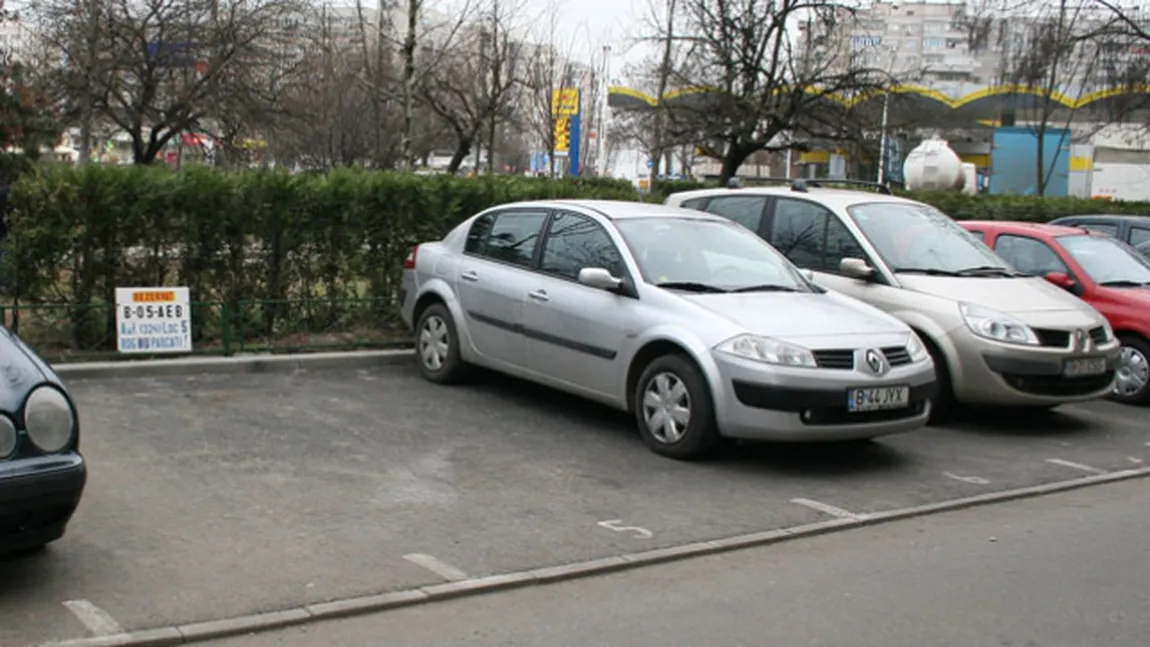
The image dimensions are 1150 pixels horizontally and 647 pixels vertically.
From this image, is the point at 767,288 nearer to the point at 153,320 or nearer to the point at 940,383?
the point at 940,383

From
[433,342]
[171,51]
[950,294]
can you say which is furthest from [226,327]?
[171,51]

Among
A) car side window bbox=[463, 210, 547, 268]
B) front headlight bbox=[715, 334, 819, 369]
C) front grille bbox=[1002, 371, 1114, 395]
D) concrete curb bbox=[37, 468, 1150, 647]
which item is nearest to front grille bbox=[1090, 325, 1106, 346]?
front grille bbox=[1002, 371, 1114, 395]

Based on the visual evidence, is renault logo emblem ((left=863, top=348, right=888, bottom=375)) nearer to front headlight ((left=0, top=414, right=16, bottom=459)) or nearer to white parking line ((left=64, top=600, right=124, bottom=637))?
white parking line ((left=64, top=600, right=124, bottom=637))

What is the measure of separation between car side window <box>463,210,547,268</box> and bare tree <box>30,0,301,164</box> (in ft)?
56.2

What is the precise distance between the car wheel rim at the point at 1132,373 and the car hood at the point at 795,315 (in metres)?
3.98

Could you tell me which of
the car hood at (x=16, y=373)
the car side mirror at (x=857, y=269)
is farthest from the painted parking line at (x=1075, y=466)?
the car hood at (x=16, y=373)

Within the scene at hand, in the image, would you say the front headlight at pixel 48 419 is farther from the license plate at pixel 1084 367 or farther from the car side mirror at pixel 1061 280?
the car side mirror at pixel 1061 280

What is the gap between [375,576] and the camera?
17.2 ft

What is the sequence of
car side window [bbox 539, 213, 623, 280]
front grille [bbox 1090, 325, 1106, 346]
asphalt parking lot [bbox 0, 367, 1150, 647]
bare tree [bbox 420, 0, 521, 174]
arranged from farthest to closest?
1. bare tree [bbox 420, 0, 521, 174]
2. front grille [bbox 1090, 325, 1106, 346]
3. car side window [bbox 539, 213, 623, 280]
4. asphalt parking lot [bbox 0, 367, 1150, 647]

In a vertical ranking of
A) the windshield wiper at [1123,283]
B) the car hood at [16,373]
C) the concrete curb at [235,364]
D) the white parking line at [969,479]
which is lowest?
the white parking line at [969,479]

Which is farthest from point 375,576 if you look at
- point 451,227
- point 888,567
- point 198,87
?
point 198,87

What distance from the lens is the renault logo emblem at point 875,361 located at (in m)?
7.48

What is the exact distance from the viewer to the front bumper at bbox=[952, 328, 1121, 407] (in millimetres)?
8945

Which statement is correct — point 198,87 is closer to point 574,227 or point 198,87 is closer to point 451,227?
point 451,227
